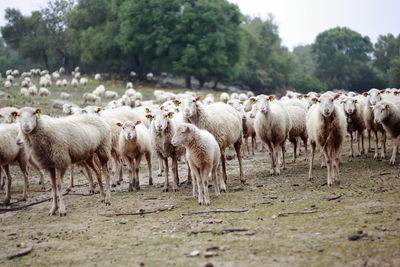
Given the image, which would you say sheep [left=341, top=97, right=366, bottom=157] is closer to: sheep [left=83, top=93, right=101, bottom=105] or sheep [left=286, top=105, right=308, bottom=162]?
sheep [left=286, top=105, right=308, bottom=162]

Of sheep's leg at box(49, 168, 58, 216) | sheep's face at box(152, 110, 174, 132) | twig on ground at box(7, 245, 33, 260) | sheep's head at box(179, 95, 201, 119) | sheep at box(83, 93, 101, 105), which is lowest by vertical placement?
twig on ground at box(7, 245, 33, 260)

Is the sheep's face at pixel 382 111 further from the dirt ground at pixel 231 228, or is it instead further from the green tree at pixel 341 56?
the green tree at pixel 341 56

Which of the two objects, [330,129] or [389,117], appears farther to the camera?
[389,117]

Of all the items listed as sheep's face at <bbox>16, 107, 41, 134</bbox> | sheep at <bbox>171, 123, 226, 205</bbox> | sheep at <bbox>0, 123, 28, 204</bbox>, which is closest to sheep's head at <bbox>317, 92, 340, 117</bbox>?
sheep at <bbox>171, 123, 226, 205</bbox>

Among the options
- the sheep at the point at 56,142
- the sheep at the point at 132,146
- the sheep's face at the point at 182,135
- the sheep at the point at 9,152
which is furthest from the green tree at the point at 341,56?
the sheep at the point at 56,142

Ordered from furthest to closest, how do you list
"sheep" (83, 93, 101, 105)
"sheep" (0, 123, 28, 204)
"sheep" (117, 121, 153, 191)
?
"sheep" (83, 93, 101, 105) < "sheep" (117, 121, 153, 191) < "sheep" (0, 123, 28, 204)

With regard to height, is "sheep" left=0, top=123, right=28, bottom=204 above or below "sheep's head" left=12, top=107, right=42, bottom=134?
below

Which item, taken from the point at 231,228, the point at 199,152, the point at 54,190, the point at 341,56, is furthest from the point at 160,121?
the point at 341,56

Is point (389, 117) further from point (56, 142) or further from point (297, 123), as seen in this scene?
point (56, 142)

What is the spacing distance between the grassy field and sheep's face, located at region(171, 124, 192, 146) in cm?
138

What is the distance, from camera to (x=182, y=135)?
9.31 meters

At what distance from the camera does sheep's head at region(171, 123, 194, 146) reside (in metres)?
9.25

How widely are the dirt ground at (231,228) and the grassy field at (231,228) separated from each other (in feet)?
0.05

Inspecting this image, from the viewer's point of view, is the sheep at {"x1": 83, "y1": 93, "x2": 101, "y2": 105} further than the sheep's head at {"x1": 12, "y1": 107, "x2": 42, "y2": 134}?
Yes
